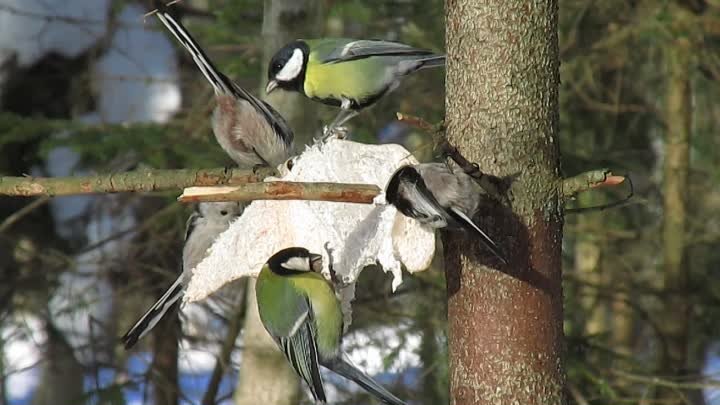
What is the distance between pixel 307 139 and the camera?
12.9 feet

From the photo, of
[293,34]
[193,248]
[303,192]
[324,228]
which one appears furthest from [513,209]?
[293,34]

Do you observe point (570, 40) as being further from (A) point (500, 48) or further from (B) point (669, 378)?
(A) point (500, 48)

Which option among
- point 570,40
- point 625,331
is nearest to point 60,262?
point 570,40

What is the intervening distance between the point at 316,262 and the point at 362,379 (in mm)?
330

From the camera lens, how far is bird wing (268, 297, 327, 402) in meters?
2.60

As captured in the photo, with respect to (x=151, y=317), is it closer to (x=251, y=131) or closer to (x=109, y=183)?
(x=109, y=183)

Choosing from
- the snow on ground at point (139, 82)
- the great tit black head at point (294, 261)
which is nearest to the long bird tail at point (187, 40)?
the great tit black head at point (294, 261)

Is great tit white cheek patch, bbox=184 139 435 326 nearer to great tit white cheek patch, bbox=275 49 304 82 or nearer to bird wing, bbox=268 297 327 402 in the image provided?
bird wing, bbox=268 297 327 402

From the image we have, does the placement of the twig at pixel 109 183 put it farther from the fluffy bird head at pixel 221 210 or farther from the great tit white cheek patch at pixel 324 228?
the fluffy bird head at pixel 221 210

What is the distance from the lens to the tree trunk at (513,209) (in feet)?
6.81

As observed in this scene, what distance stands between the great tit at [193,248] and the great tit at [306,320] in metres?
0.22

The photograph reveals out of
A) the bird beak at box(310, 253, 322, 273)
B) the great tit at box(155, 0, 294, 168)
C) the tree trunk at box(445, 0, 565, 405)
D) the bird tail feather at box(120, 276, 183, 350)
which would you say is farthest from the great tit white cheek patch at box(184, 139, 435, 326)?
the great tit at box(155, 0, 294, 168)

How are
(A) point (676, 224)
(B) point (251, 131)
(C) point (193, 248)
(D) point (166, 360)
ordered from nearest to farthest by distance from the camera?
(C) point (193, 248) < (B) point (251, 131) < (A) point (676, 224) < (D) point (166, 360)

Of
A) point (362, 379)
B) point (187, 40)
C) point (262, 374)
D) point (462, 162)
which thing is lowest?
point (262, 374)
